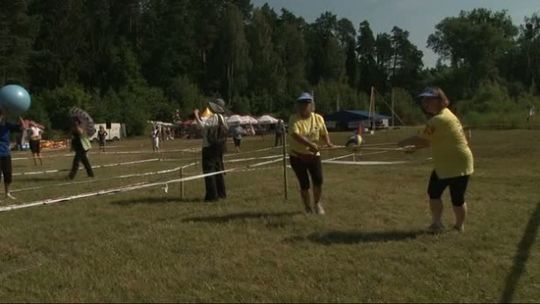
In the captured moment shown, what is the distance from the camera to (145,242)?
→ 757 centimetres

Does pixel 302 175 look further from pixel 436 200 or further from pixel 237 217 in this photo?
pixel 436 200

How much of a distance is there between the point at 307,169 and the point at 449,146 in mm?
2197

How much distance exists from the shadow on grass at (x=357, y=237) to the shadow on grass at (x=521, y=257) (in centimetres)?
114

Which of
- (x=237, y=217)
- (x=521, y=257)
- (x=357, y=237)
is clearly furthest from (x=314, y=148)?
(x=521, y=257)

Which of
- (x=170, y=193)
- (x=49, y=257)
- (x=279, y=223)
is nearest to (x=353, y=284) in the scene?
(x=279, y=223)

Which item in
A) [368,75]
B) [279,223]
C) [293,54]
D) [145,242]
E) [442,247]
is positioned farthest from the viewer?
[368,75]

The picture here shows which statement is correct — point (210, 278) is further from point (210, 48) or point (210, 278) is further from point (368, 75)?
point (368, 75)

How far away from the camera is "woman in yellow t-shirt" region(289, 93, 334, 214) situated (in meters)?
8.95

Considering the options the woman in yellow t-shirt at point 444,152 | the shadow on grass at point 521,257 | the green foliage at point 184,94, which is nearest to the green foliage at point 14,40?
the green foliage at point 184,94

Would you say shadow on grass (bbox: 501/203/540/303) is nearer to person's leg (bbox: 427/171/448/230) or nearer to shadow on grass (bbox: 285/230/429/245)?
person's leg (bbox: 427/171/448/230)

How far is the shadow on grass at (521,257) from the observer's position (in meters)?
5.53

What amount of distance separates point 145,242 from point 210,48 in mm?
101884

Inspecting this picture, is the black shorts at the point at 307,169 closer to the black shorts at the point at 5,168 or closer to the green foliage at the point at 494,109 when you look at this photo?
the black shorts at the point at 5,168

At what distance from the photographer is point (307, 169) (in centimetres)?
913
